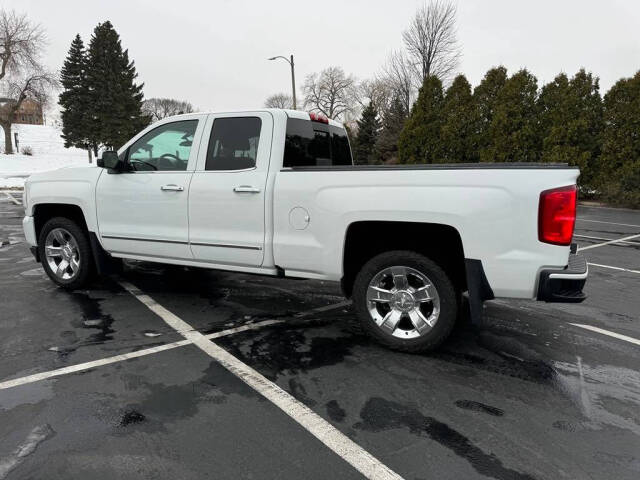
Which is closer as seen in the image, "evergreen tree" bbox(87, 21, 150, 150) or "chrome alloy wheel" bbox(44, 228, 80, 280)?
"chrome alloy wheel" bbox(44, 228, 80, 280)

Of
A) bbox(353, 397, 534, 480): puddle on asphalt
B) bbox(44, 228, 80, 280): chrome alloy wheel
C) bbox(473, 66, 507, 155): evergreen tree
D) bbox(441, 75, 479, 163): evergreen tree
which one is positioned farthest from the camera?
bbox(441, 75, 479, 163): evergreen tree

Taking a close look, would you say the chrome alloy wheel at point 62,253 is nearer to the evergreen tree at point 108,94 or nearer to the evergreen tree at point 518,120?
the evergreen tree at point 518,120

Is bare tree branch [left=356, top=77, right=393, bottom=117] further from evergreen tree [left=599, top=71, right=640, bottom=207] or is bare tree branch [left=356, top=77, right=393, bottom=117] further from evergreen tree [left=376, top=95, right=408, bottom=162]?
evergreen tree [left=599, top=71, right=640, bottom=207]

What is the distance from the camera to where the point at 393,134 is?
1467 inches

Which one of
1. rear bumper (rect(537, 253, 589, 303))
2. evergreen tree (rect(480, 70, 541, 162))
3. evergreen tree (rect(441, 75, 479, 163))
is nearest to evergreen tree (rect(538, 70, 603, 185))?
evergreen tree (rect(480, 70, 541, 162))

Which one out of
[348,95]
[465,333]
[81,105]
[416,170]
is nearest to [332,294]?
[465,333]

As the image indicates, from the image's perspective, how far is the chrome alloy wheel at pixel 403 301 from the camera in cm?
378

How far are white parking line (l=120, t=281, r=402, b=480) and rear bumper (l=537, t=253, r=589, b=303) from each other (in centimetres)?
172

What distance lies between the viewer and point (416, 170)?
11.8ft

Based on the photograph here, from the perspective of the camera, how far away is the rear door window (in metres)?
4.47

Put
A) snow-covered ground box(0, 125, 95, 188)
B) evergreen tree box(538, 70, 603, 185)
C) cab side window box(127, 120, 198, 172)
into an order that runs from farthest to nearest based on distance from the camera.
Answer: snow-covered ground box(0, 125, 95, 188)
evergreen tree box(538, 70, 603, 185)
cab side window box(127, 120, 198, 172)

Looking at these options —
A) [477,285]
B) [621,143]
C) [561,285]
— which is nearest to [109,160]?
[477,285]

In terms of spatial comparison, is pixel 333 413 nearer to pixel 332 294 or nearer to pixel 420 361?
Result: pixel 420 361

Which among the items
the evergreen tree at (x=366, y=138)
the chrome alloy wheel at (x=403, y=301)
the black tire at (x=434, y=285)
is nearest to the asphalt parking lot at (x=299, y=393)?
the black tire at (x=434, y=285)
